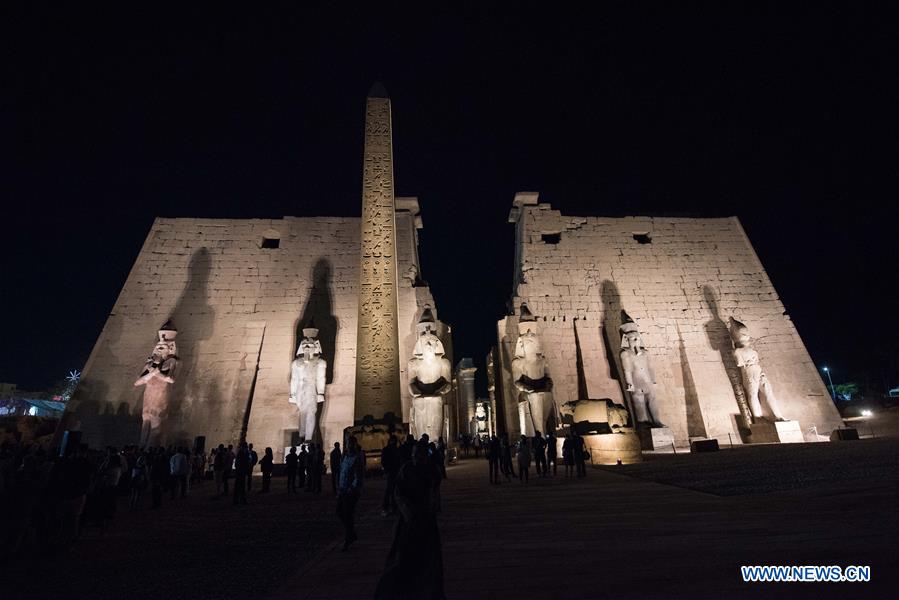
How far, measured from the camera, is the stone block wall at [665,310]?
42.1 feet

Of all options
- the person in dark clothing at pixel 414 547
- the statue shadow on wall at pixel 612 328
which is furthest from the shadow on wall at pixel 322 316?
the person in dark clothing at pixel 414 547

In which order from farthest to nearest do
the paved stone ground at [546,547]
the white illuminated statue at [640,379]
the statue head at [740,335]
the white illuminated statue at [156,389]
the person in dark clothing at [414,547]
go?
the statue head at [740,335] < the white illuminated statue at [640,379] < the white illuminated statue at [156,389] < the paved stone ground at [546,547] < the person in dark clothing at [414,547]

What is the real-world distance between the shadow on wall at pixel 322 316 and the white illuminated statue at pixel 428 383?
139 inches

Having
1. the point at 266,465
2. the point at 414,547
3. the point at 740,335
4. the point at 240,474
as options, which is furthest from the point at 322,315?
the point at 414,547

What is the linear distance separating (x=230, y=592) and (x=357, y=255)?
474 inches

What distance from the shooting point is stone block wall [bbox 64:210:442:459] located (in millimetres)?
11484

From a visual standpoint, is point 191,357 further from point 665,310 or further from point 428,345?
point 665,310

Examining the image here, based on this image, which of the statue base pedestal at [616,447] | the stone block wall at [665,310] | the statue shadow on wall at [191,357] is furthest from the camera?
the stone block wall at [665,310]

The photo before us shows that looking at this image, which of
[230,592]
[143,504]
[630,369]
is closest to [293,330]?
[143,504]

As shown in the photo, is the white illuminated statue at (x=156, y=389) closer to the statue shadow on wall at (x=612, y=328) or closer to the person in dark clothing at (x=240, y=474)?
the person in dark clothing at (x=240, y=474)

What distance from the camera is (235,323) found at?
12.9 metres

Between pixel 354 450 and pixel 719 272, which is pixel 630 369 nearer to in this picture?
pixel 719 272

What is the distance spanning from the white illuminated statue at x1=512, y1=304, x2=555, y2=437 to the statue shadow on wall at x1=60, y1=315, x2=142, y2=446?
9.04 metres

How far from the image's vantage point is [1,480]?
372cm
